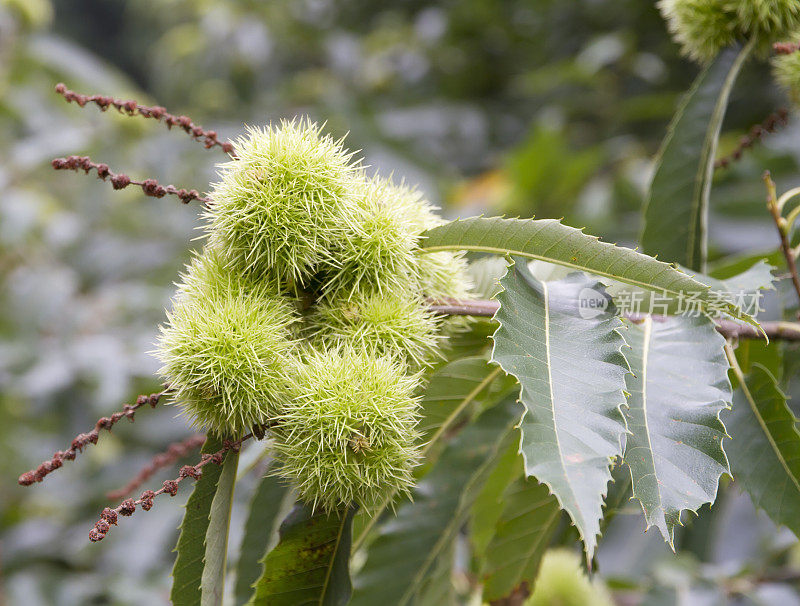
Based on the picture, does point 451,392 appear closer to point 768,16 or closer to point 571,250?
point 571,250

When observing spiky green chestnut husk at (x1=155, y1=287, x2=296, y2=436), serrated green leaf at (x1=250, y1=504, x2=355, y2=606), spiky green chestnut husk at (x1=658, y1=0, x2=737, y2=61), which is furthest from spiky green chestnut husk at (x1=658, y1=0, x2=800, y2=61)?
serrated green leaf at (x1=250, y1=504, x2=355, y2=606)

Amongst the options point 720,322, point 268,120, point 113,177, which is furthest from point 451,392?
point 268,120

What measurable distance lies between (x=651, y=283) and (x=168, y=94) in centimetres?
486

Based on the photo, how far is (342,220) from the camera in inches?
35.6

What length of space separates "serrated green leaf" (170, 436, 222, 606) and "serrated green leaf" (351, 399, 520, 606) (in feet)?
1.03

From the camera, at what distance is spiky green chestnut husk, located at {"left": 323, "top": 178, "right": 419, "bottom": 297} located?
0.91 metres

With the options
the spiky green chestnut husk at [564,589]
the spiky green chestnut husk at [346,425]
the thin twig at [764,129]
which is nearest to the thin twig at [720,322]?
the spiky green chestnut husk at [346,425]

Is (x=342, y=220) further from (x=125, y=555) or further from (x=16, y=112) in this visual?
(x=16, y=112)

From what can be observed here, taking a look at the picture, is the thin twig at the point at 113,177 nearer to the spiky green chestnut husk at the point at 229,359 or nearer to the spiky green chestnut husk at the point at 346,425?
the spiky green chestnut husk at the point at 229,359

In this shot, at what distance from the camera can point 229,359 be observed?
85 centimetres

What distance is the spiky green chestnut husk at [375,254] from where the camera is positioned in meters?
0.91

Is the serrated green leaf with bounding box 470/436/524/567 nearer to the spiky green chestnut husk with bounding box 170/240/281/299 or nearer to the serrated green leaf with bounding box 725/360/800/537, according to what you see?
the serrated green leaf with bounding box 725/360/800/537

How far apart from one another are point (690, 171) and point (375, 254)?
28.4 inches

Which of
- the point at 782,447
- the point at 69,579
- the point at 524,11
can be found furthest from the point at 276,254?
the point at 524,11
